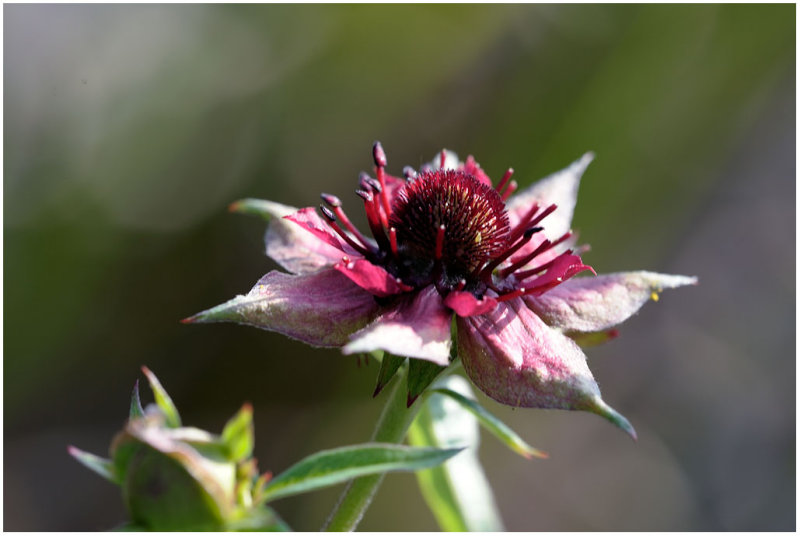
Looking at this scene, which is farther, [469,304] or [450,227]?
[450,227]

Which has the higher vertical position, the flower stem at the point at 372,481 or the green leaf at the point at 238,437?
the green leaf at the point at 238,437

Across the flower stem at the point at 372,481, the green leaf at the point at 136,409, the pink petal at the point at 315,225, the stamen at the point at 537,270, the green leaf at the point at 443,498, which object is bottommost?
the green leaf at the point at 443,498

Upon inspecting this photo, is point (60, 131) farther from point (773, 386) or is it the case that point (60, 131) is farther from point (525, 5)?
point (773, 386)

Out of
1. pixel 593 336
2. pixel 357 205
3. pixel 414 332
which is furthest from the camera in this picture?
pixel 357 205

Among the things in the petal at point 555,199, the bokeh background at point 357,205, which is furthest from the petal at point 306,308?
the bokeh background at point 357,205

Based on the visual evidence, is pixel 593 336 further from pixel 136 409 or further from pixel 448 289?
pixel 136 409

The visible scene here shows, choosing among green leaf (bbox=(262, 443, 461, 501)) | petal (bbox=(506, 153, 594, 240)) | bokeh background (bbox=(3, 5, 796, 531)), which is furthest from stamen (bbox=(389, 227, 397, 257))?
bokeh background (bbox=(3, 5, 796, 531))

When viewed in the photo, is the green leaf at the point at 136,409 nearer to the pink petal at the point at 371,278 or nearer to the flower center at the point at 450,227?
the pink petal at the point at 371,278

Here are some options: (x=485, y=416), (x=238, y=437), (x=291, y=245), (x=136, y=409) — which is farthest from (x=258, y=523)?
(x=291, y=245)

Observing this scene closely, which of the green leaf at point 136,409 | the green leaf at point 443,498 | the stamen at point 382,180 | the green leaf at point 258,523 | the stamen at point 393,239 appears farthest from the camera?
the green leaf at point 443,498
